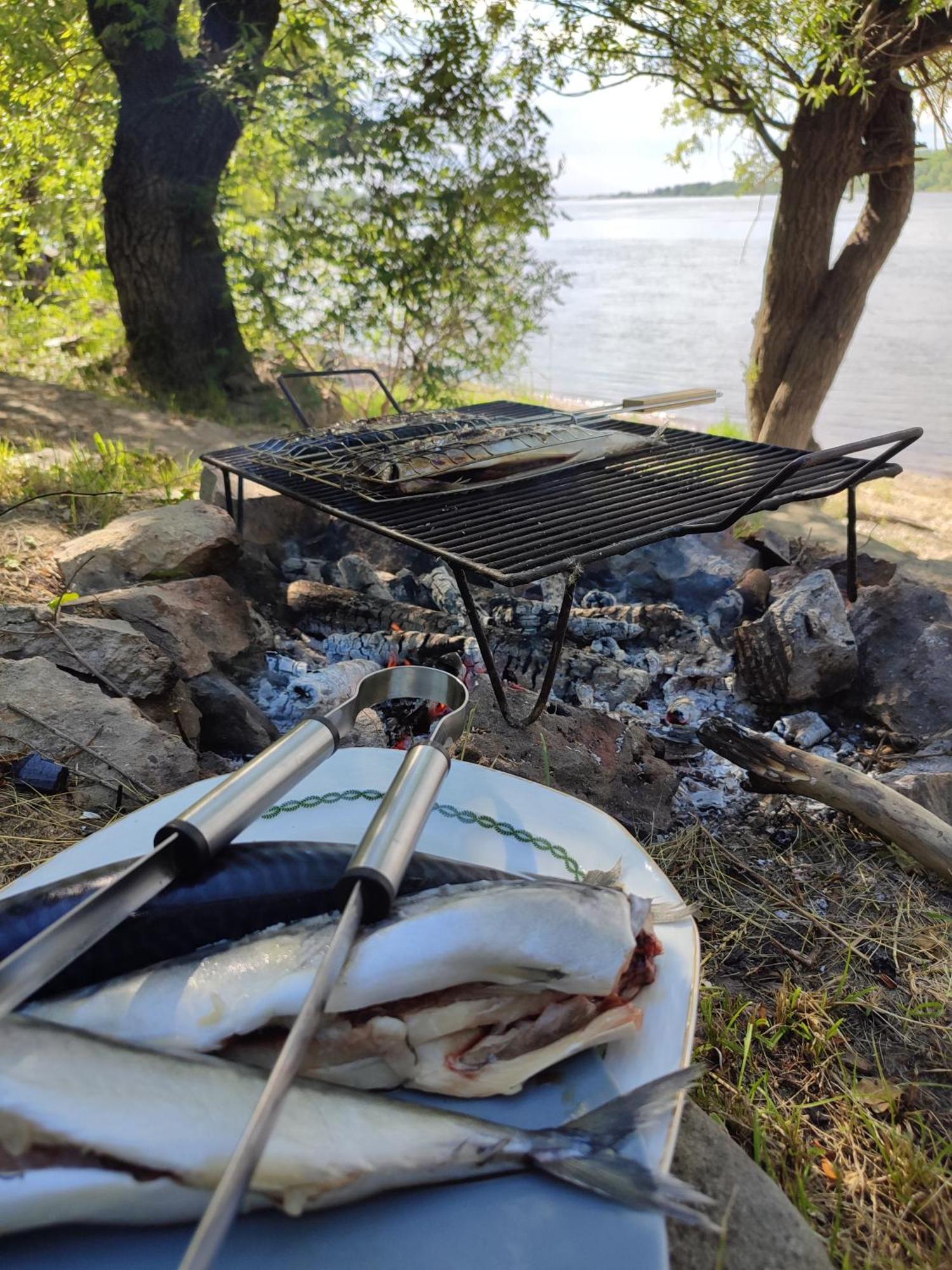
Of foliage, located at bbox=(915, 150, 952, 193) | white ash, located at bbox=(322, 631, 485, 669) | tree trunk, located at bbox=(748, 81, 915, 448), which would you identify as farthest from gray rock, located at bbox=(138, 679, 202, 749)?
foliage, located at bbox=(915, 150, 952, 193)

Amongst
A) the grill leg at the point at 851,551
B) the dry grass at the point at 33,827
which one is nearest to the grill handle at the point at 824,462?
the grill leg at the point at 851,551

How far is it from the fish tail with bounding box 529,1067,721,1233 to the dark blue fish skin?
0.34m

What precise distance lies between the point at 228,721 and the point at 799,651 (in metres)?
1.89

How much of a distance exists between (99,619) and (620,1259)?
2.38m

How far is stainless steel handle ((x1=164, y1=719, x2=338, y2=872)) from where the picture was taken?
40.3 inches

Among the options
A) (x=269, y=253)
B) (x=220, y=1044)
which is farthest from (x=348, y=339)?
(x=220, y=1044)

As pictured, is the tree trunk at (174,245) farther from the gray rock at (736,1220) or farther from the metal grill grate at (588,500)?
the gray rock at (736,1220)

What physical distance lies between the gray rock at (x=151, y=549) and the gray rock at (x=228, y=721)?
2.31 feet

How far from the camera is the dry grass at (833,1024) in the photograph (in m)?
1.26

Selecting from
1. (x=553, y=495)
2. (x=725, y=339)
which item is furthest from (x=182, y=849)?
(x=725, y=339)

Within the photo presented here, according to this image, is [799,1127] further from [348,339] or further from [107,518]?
[348,339]

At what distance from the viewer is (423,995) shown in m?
1.01

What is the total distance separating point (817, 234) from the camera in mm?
5789

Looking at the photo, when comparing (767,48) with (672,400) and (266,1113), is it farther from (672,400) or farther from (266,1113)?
(266,1113)
